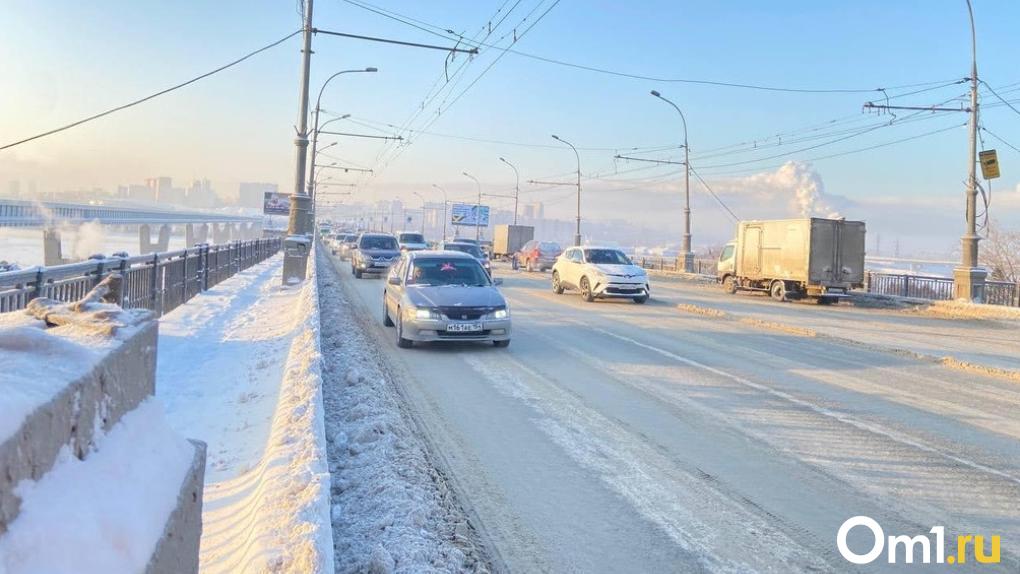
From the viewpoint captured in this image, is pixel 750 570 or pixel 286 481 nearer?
pixel 750 570

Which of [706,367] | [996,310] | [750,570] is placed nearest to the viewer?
[750,570]

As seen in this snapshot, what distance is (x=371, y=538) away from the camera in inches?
162

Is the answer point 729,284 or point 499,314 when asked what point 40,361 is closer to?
point 499,314

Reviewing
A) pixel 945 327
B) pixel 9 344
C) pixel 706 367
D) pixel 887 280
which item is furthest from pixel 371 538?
pixel 887 280

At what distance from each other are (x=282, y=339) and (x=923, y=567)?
9.75 metres

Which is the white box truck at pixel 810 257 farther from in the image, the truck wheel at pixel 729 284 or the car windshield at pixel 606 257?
the car windshield at pixel 606 257

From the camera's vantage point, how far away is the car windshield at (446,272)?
13006 millimetres

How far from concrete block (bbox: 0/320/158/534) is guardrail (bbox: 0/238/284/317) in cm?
40

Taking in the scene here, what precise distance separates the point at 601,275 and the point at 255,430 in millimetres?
15673

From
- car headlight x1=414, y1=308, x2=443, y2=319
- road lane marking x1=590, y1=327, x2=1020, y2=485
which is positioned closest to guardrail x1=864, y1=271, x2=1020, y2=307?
road lane marking x1=590, y1=327, x2=1020, y2=485

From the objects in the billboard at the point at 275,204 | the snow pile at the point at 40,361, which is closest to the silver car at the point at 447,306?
the snow pile at the point at 40,361

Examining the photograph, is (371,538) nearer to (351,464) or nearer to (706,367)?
(351,464)

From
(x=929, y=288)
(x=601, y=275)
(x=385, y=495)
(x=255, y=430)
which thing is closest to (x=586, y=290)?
(x=601, y=275)

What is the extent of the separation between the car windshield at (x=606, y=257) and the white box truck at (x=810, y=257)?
20.7ft
